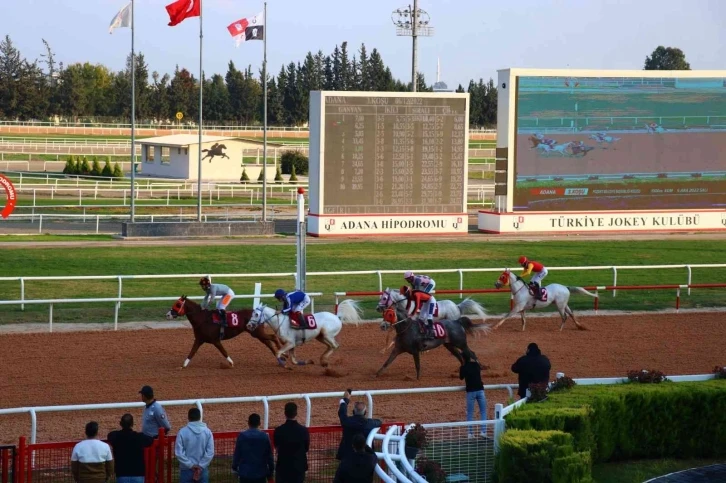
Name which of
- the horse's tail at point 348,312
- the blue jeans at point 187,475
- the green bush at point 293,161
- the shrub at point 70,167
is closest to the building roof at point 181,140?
the shrub at point 70,167

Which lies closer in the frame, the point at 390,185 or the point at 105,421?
the point at 105,421

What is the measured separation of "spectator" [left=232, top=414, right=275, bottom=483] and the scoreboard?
66.2 ft

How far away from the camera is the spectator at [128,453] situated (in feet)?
25.2

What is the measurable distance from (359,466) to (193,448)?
1402 millimetres

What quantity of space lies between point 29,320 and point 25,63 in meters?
69.6

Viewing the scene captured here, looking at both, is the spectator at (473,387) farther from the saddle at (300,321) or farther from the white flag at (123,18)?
the white flag at (123,18)

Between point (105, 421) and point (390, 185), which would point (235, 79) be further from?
point (105, 421)

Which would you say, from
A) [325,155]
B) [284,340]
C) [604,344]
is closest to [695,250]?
[325,155]

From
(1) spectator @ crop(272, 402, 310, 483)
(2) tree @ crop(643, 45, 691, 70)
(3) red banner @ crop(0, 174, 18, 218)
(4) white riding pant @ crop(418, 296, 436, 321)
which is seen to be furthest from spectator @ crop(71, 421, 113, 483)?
(2) tree @ crop(643, 45, 691, 70)

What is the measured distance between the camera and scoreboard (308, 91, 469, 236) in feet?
91.5

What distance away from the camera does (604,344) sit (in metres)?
15.9

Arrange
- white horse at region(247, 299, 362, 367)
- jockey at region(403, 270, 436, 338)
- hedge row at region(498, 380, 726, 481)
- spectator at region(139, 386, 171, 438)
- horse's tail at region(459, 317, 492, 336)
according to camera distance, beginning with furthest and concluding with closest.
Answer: horse's tail at region(459, 317, 492, 336), white horse at region(247, 299, 362, 367), jockey at region(403, 270, 436, 338), hedge row at region(498, 380, 726, 481), spectator at region(139, 386, 171, 438)

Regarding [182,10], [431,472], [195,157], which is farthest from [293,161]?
[431,472]

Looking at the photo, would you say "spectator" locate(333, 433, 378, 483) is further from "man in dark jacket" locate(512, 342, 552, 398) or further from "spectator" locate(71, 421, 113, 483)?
"man in dark jacket" locate(512, 342, 552, 398)
